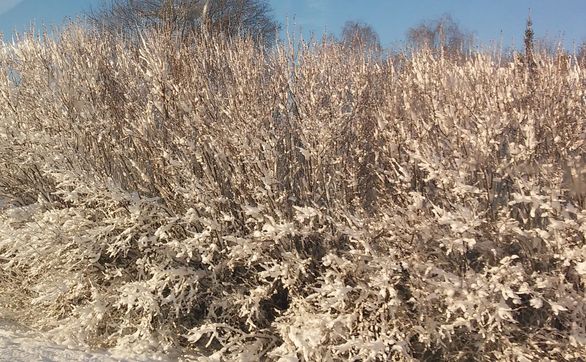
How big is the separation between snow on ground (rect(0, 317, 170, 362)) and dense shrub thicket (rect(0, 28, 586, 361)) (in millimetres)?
203

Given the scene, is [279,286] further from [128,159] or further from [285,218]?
[128,159]

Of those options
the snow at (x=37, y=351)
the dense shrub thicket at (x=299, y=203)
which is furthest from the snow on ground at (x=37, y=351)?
the dense shrub thicket at (x=299, y=203)

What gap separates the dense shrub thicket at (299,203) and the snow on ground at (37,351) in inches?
8.0

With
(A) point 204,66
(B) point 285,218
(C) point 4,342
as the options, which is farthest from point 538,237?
(C) point 4,342

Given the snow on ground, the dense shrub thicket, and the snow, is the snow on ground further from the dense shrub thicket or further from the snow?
the dense shrub thicket

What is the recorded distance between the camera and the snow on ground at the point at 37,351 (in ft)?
16.5

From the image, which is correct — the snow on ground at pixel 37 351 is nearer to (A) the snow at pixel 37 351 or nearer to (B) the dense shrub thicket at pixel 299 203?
(A) the snow at pixel 37 351

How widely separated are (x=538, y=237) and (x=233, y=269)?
276 centimetres

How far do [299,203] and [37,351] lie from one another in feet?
8.73

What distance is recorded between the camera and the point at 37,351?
17.2 ft

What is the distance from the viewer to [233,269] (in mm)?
5688

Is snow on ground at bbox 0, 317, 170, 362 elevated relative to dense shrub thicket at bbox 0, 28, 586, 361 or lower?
lower

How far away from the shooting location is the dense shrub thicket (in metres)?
4.44

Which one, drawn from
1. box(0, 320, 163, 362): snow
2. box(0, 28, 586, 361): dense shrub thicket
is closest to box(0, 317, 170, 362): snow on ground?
box(0, 320, 163, 362): snow
